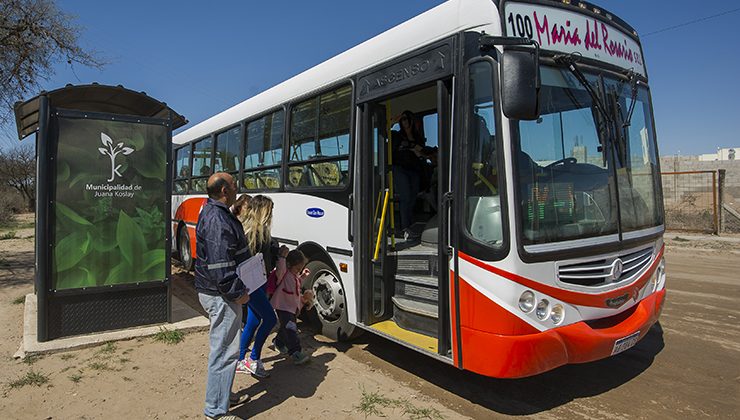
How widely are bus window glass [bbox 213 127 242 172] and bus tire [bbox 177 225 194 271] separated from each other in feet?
7.00

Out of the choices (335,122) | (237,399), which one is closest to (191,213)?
(335,122)

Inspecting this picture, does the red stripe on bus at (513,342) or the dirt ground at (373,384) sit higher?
the red stripe on bus at (513,342)

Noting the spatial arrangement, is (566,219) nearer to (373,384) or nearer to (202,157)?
(373,384)

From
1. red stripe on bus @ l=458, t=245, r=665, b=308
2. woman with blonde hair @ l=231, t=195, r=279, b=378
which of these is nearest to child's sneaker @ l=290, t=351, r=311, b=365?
woman with blonde hair @ l=231, t=195, r=279, b=378

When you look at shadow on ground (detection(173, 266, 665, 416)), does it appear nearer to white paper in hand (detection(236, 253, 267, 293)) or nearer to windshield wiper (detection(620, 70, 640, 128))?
white paper in hand (detection(236, 253, 267, 293))

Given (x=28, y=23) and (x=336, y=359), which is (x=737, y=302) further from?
(x=28, y=23)

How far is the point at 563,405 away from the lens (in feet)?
13.1

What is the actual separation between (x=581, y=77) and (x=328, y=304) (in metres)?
3.51

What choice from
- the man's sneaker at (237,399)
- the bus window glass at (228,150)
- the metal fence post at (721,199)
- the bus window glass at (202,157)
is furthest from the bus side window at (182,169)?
the metal fence post at (721,199)

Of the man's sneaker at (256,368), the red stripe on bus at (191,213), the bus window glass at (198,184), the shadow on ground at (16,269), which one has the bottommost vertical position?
the man's sneaker at (256,368)

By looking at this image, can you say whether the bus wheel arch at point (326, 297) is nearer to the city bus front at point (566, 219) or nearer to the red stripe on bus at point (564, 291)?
the city bus front at point (566, 219)

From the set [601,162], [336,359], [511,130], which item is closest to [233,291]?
[336,359]

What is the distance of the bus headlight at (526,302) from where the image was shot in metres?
3.45

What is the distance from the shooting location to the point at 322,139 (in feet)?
18.4
